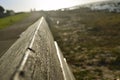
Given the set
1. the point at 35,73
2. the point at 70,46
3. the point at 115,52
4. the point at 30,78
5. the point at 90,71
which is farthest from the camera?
the point at 70,46

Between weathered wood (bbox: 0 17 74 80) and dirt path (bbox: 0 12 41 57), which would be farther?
dirt path (bbox: 0 12 41 57)

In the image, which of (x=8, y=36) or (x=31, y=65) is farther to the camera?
(x=8, y=36)

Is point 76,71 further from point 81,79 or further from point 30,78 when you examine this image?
point 30,78

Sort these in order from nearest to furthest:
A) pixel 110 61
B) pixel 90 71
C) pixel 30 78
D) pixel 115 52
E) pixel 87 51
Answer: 1. pixel 30 78
2. pixel 90 71
3. pixel 110 61
4. pixel 115 52
5. pixel 87 51

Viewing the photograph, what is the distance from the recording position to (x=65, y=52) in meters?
12.2

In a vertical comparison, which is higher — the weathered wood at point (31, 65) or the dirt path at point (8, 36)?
the weathered wood at point (31, 65)

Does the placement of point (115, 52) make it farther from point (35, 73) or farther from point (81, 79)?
point (35, 73)

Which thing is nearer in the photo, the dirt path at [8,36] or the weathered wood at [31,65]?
the weathered wood at [31,65]

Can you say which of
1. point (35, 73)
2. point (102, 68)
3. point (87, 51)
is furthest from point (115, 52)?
point (35, 73)

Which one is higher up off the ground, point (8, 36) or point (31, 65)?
point (31, 65)

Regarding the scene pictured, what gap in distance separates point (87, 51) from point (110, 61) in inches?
102

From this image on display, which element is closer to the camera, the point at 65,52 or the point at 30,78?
the point at 30,78

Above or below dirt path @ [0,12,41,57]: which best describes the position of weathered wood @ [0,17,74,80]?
above

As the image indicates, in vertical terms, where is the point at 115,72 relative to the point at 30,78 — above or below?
below
